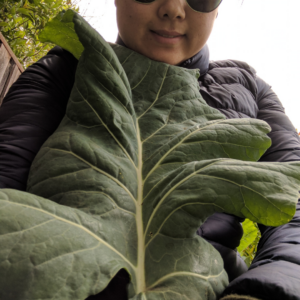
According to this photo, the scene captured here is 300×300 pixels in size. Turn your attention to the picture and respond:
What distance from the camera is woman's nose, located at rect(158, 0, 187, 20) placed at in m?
0.83

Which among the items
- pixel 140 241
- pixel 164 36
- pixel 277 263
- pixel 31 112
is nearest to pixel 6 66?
pixel 31 112

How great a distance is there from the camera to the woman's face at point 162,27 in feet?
2.80

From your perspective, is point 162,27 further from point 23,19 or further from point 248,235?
point 23,19

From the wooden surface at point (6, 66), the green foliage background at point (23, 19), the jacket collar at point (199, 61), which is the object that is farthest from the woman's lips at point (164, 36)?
the green foliage background at point (23, 19)

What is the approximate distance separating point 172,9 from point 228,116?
46cm

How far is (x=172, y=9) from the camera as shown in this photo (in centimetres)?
83

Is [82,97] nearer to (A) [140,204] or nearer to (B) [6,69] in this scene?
(A) [140,204]

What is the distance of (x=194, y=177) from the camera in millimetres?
547

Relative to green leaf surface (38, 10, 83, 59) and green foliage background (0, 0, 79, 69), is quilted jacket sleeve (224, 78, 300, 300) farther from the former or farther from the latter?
green foliage background (0, 0, 79, 69)

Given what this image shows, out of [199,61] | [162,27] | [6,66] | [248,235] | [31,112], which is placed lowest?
[248,235]

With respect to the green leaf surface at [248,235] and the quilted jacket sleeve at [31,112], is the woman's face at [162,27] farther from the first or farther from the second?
the green leaf surface at [248,235]

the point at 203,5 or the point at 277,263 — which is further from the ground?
the point at 203,5

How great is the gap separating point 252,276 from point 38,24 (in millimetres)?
2580

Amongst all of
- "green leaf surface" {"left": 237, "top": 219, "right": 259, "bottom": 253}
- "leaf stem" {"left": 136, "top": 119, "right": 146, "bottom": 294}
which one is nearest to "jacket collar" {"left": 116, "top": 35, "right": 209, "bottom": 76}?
"leaf stem" {"left": 136, "top": 119, "right": 146, "bottom": 294}
